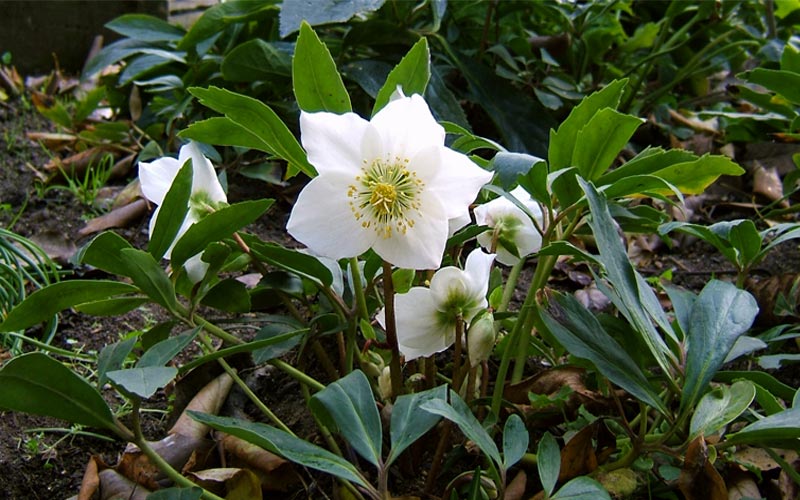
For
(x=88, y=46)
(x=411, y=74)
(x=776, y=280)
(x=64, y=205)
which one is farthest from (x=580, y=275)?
(x=88, y=46)

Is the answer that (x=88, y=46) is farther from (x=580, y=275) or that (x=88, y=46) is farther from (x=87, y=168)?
(x=580, y=275)

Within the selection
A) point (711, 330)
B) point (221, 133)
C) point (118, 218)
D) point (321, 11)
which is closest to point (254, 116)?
point (221, 133)

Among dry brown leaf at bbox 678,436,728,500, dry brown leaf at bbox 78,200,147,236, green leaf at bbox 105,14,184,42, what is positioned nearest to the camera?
dry brown leaf at bbox 678,436,728,500

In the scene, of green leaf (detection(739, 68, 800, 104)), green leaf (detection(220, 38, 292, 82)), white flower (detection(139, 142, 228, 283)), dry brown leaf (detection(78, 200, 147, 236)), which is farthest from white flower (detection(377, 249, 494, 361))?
dry brown leaf (detection(78, 200, 147, 236))

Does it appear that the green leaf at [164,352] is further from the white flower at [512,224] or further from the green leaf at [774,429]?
the green leaf at [774,429]

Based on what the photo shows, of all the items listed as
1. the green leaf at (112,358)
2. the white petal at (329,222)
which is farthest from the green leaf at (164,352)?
the white petal at (329,222)

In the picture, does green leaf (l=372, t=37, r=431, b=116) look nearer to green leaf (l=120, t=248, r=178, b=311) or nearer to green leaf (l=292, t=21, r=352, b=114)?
green leaf (l=292, t=21, r=352, b=114)
